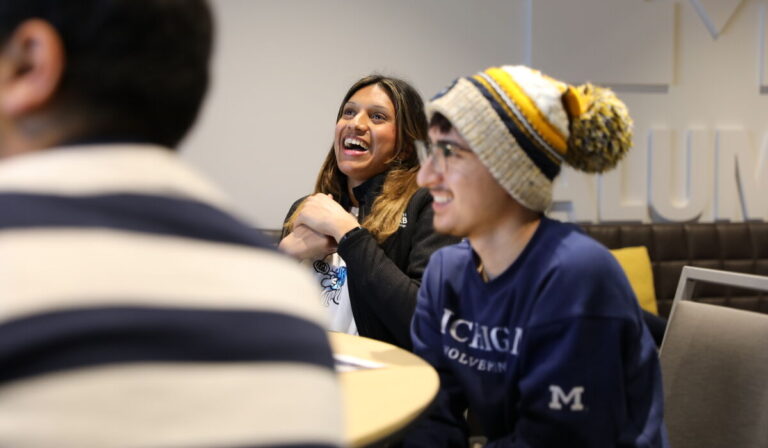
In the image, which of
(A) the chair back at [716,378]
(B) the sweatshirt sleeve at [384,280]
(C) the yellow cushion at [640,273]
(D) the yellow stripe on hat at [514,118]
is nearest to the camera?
(D) the yellow stripe on hat at [514,118]

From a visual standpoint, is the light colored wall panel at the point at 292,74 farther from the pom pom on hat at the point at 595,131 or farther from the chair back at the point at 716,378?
the pom pom on hat at the point at 595,131

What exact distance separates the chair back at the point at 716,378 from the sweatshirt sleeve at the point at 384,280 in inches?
26.2

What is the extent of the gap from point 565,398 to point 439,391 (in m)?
0.27

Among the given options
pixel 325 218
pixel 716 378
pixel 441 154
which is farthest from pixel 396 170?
pixel 716 378

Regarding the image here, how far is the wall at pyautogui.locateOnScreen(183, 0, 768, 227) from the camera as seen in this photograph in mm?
3799

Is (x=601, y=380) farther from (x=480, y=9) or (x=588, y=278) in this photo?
(x=480, y=9)

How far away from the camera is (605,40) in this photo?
429cm

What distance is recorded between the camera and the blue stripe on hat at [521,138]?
1.45 metres

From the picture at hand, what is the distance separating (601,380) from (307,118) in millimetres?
2773

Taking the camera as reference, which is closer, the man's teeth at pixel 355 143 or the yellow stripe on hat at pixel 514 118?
the yellow stripe on hat at pixel 514 118

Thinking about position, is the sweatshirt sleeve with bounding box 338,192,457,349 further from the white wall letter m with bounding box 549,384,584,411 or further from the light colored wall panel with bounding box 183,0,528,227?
the light colored wall panel with bounding box 183,0,528,227

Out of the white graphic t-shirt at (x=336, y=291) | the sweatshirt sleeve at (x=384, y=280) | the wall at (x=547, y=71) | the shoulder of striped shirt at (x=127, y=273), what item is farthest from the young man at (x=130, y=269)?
the wall at (x=547, y=71)

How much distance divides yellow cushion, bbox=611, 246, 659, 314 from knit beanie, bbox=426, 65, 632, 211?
253 centimetres

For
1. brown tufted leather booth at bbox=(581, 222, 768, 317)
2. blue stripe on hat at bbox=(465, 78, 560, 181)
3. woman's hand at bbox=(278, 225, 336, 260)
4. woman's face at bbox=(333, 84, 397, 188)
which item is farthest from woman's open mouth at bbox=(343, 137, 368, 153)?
brown tufted leather booth at bbox=(581, 222, 768, 317)
